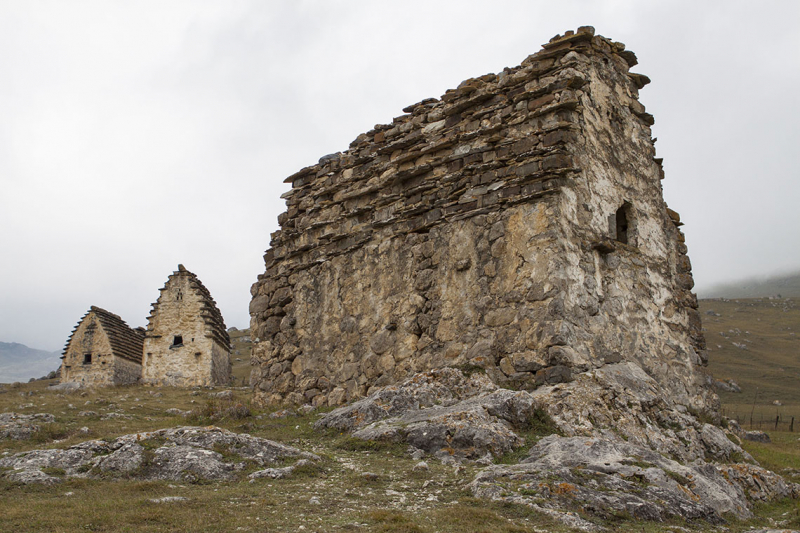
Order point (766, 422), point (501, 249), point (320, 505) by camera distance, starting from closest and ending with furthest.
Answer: point (320, 505), point (501, 249), point (766, 422)

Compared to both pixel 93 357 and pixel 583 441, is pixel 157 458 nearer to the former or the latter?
pixel 583 441

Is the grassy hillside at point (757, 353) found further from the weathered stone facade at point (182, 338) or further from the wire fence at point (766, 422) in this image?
the weathered stone facade at point (182, 338)

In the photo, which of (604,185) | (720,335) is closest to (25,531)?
(604,185)

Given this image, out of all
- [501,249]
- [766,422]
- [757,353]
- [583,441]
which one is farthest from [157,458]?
[757,353]

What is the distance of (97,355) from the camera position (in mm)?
29203

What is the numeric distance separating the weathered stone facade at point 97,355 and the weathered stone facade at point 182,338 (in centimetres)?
165

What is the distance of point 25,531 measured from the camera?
4.18 metres

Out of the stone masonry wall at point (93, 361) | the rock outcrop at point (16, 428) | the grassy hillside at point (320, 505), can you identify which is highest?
the grassy hillside at point (320, 505)

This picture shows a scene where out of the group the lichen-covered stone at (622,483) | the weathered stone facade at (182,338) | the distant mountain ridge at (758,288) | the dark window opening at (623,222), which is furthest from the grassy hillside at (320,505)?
the distant mountain ridge at (758,288)

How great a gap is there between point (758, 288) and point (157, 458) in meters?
179

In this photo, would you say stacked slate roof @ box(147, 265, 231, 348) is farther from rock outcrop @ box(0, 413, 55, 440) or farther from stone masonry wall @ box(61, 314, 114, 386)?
rock outcrop @ box(0, 413, 55, 440)

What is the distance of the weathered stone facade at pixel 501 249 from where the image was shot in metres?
8.66

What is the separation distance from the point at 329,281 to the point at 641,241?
5.54m

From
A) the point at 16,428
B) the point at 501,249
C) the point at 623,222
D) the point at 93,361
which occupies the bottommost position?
the point at 93,361
